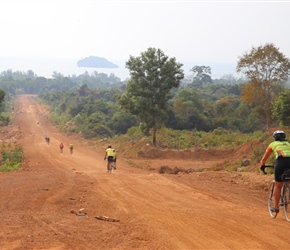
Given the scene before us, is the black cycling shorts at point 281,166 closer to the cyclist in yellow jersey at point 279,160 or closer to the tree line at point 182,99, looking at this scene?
the cyclist in yellow jersey at point 279,160

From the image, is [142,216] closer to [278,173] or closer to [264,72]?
[278,173]

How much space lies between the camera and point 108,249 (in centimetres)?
596

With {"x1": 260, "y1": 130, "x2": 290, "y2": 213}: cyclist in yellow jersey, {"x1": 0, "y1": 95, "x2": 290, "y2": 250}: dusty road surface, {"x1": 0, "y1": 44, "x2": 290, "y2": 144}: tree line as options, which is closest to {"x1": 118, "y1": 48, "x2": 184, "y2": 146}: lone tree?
{"x1": 0, "y1": 44, "x2": 290, "y2": 144}: tree line

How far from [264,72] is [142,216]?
2955cm

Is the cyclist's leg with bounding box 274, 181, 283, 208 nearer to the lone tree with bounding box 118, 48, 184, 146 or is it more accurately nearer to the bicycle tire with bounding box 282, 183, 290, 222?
the bicycle tire with bounding box 282, 183, 290, 222

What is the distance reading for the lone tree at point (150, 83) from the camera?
1331 inches

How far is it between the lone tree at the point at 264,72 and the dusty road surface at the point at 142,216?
22.1m

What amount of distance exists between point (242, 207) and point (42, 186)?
260 inches

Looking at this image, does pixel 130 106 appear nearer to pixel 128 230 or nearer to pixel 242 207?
pixel 242 207

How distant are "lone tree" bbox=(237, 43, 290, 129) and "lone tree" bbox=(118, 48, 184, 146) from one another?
615 centimetres

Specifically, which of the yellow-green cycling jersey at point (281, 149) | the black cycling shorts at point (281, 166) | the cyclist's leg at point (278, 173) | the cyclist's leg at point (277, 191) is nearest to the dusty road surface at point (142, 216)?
the cyclist's leg at point (277, 191)

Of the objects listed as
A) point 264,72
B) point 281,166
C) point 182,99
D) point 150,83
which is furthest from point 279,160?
point 182,99

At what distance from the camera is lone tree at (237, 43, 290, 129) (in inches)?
1357

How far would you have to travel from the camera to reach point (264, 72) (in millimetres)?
34906
